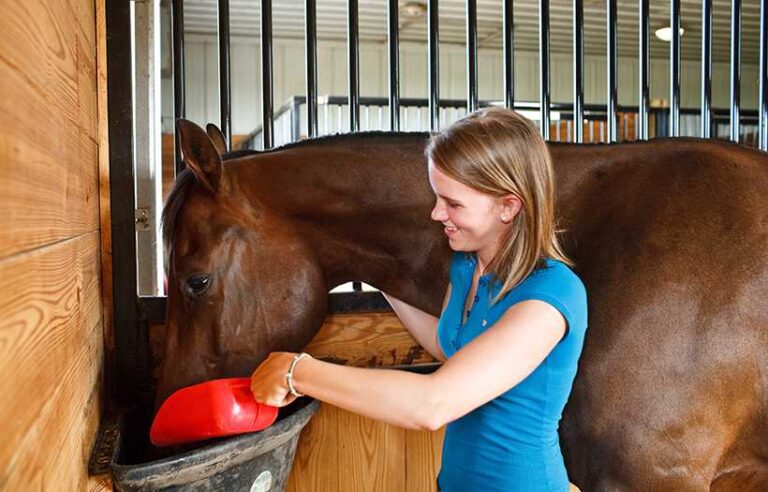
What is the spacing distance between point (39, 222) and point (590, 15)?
7.22 meters

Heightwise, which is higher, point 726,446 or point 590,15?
point 590,15

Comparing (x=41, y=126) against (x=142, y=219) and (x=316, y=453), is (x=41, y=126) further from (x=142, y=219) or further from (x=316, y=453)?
→ (x=316, y=453)

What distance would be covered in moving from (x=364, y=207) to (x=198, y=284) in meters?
0.36

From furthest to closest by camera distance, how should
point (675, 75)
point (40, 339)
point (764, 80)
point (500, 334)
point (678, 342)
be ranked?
point (764, 80) < point (675, 75) < point (678, 342) < point (500, 334) < point (40, 339)

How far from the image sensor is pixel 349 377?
906mm

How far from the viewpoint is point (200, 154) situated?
1252 millimetres

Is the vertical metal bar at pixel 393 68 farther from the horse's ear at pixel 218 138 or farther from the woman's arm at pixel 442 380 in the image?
the woman's arm at pixel 442 380

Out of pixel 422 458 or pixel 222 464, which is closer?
pixel 222 464

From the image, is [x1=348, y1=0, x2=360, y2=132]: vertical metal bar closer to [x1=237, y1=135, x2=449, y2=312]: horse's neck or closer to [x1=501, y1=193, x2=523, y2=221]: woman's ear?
[x1=237, y1=135, x2=449, y2=312]: horse's neck

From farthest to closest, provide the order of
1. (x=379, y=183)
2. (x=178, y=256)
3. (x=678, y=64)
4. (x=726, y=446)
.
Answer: (x=678, y=64), (x=379, y=183), (x=178, y=256), (x=726, y=446)

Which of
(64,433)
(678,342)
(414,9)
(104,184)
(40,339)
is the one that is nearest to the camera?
(40,339)

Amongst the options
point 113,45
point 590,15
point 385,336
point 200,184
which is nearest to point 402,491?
point 385,336

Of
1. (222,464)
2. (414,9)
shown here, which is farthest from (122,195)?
(414,9)

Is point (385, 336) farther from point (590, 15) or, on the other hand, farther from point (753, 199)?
point (590, 15)
